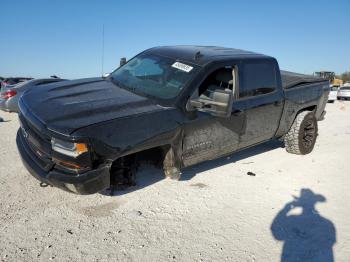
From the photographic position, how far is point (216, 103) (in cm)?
353

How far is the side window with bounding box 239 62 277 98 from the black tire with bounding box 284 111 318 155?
110 centimetres

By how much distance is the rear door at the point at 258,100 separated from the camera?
446cm

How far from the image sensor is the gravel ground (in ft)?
9.41

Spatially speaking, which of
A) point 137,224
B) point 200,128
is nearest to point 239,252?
point 137,224

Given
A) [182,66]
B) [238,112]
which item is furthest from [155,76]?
[238,112]

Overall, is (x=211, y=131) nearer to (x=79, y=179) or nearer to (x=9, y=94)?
(x=79, y=179)

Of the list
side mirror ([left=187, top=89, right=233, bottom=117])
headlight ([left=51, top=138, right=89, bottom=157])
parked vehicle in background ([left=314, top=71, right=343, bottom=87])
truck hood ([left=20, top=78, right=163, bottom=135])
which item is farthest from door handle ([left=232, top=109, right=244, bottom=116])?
parked vehicle in background ([left=314, top=71, right=343, bottom=87])

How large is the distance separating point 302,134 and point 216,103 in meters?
2.99

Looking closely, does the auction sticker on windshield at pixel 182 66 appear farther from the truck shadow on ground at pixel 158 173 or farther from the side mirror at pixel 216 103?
the truck shadow on ground at pixel 158 173

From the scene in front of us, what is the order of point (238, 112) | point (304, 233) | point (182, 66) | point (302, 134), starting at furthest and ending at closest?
point (302, 134) → point (238, 112) → point (182, 66) → point (304, 233)

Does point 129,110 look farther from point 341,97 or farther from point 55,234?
point 341,97

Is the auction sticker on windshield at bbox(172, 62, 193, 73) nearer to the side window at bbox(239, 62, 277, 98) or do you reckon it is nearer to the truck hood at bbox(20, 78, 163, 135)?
the truck hood at bbox(20, 78, 163, 135)

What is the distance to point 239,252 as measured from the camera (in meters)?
2.91

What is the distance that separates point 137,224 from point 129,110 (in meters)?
1.18
